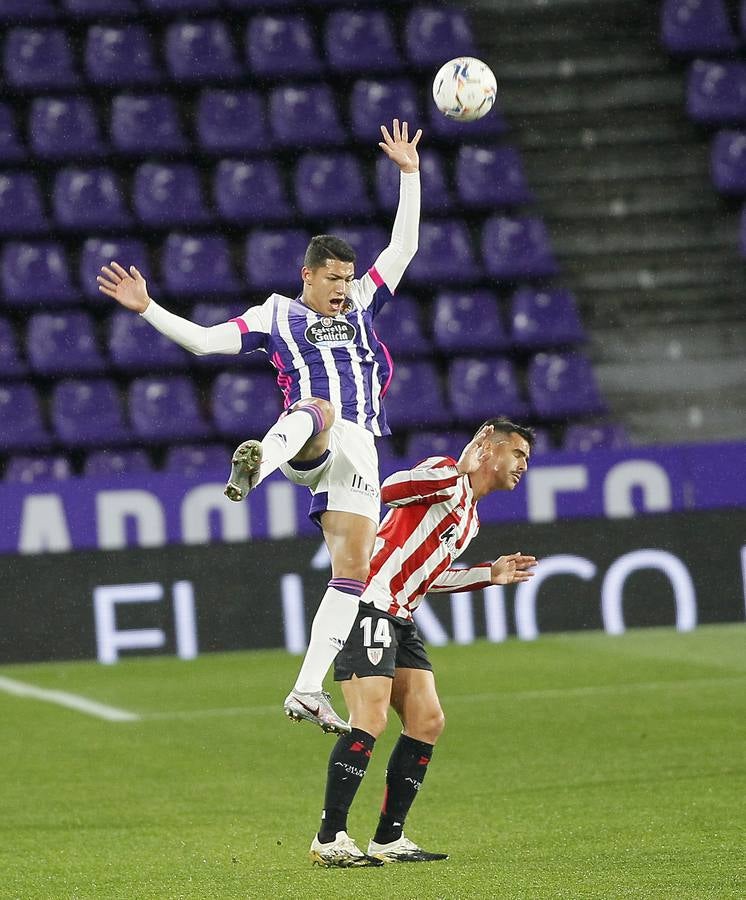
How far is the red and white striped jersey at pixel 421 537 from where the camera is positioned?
5859 millimetres

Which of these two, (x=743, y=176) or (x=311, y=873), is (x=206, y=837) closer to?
(x=311, y=873)

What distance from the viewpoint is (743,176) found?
1493 cm

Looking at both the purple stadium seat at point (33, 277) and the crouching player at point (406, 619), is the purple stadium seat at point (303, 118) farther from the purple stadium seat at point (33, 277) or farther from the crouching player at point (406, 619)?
the crouching player at point (406, 619)

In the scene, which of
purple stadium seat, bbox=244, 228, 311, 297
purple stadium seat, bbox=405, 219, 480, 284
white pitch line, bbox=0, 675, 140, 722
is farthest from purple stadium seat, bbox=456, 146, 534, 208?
white pitch line, bbox=0, 675, 140, 722

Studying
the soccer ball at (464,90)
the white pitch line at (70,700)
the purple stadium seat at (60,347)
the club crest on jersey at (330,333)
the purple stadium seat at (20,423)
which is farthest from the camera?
the purple stadium seat at (60,347)

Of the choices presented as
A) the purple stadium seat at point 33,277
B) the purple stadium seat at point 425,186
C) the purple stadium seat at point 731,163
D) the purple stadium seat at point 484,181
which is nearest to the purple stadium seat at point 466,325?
the purple stadium seat at point 425,186

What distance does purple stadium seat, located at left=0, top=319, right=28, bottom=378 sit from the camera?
13.8 m

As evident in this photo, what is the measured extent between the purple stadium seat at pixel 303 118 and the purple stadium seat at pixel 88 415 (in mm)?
2785

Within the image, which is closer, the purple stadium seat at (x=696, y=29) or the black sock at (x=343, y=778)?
the black sock at (x=343, y=778)

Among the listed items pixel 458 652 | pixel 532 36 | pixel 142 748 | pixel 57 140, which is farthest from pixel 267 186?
pixel 142 748

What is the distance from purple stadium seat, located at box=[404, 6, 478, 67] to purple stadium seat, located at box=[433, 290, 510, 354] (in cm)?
223

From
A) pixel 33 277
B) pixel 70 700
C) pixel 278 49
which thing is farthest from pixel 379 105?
pixel 70 700

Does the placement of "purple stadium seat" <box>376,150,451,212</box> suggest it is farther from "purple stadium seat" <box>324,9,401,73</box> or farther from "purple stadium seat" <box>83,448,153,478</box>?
"purple stadium seat" <box>83,448,153,478</box>

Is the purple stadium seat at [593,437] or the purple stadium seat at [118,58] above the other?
the purple stadium seat at [118,58]
